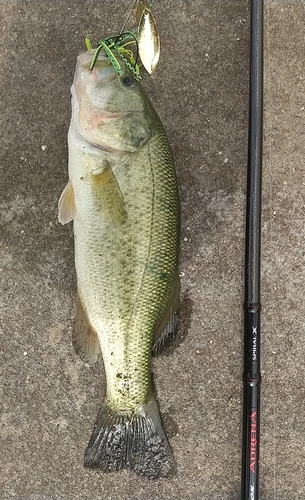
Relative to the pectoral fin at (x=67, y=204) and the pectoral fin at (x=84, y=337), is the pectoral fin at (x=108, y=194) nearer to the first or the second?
the pectoral fin at (x=67, y=204)

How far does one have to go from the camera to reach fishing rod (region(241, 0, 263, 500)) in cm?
196

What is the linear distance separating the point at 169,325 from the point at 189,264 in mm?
344

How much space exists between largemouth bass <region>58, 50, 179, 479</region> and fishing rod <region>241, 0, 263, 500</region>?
12.5 inches

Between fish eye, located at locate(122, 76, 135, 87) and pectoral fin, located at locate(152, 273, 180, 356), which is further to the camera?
pectoral fin, located at locate(152, 273, 180, 356)

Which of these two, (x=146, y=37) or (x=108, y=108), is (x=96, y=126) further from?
(x=146, y=37)

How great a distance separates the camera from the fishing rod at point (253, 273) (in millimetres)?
1958

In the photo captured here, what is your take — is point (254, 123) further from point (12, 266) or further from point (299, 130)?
point (12, 266)

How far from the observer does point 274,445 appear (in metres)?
2.26

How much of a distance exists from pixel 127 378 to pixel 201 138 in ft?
3.76

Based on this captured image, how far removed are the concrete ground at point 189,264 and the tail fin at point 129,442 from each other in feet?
0.60

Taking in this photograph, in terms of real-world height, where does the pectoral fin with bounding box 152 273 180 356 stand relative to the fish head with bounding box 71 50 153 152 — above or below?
below

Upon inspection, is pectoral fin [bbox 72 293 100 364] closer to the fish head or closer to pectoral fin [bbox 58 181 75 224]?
pectoral fin [bbox 58 181 75 224]

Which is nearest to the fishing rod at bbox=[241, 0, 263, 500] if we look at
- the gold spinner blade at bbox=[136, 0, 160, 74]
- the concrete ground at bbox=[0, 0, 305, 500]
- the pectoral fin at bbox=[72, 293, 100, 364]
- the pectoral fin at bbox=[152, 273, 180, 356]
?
the concrete ground at bbox=[0, 0, 305, 500]

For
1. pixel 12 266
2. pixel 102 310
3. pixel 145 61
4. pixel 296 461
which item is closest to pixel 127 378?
pixel 102 310
